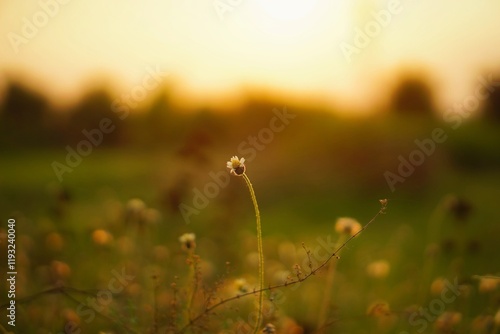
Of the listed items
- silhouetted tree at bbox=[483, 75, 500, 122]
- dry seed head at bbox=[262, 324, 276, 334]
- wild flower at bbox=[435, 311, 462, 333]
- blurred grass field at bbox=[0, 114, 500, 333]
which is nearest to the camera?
dry seed head at bbox=[262, 324, 276, 334]

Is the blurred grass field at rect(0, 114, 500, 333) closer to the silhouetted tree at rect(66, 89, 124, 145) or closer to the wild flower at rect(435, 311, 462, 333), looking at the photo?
the wild flower at rect(435, 311, 462, 333)

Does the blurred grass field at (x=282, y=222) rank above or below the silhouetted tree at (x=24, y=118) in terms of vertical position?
below

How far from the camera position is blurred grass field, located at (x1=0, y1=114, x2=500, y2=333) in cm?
264

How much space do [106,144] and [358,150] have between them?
480 cm

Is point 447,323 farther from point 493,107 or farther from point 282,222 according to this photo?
point 493,107

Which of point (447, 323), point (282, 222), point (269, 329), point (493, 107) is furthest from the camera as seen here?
point (493, 107)

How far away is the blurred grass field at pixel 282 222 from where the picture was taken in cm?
264

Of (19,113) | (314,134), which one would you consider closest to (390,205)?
(314,134)

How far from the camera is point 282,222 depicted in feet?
19.7

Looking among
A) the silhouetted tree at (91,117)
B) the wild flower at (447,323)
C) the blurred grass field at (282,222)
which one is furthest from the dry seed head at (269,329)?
the silhouetted tree at (91,117)

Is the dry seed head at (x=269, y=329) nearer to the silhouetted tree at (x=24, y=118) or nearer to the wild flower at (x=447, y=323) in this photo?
the wild flower at (x=447, y=323)

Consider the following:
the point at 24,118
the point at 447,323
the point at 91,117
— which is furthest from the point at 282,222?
the point at 24,118

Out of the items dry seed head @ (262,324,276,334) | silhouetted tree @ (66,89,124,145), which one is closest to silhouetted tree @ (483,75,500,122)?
silhouetted tree @ (66,89,124,145)

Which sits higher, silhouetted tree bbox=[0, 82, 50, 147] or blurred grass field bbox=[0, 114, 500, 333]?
silhouetted tree bbox=[0, 82, 50, 147]
